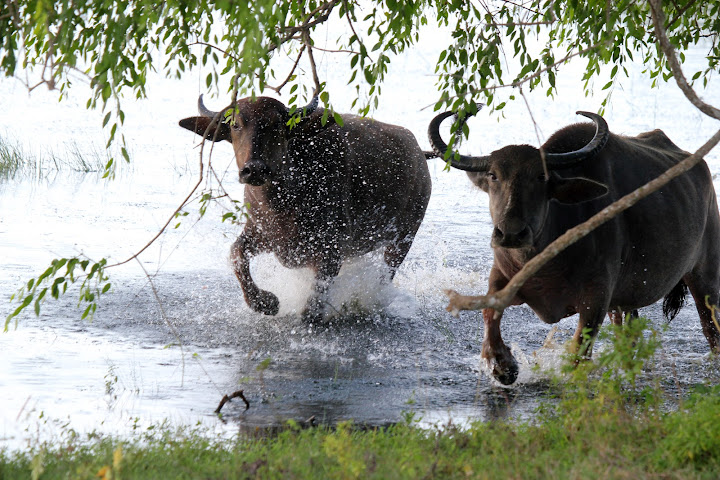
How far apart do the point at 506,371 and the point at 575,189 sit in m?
1.28

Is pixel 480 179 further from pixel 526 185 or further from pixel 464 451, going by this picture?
pixel 464 451

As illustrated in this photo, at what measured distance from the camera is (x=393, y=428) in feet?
15.7

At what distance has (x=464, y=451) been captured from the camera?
4.23 meters

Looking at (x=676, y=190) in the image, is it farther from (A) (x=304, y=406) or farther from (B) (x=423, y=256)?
(B) (x=423, y=256)

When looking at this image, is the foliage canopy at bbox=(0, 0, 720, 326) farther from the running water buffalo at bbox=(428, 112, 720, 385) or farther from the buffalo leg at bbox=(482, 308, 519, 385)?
the buffalo leg at bbox=(482, 308, 519, 385)

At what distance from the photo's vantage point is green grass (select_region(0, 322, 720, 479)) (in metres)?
3.72

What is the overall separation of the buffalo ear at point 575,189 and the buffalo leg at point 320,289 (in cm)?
283

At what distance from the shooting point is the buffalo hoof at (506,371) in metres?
6.18

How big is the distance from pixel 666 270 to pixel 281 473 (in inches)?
159

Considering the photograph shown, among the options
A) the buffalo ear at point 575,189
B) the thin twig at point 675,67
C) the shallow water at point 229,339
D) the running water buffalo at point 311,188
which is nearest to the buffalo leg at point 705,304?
the shallow water at point 229,339

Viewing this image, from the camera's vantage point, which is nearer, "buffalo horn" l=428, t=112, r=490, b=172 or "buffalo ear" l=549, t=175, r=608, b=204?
"buffalo ear" l=549, t=175, r=608, b=204

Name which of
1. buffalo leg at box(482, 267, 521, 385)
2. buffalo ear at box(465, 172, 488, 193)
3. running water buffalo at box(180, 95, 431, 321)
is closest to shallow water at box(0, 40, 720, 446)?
buffalo leg at box(482, 267, 521, 385)

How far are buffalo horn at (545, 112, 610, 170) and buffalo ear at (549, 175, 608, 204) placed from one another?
13 centimetres

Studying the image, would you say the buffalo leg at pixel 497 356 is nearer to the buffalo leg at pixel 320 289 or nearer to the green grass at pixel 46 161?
the buffalo leg at pixel 320 289
